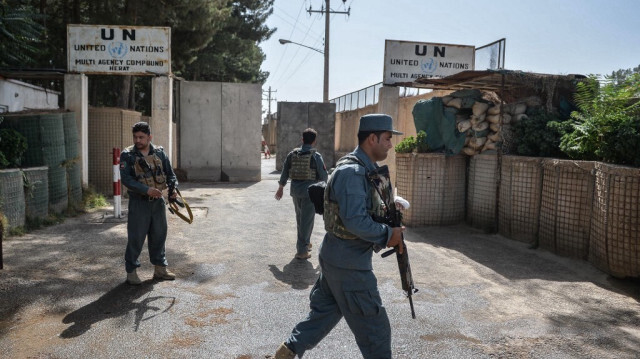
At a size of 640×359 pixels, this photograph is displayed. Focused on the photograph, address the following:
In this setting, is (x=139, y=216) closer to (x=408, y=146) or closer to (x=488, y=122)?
(x=408, y=146)

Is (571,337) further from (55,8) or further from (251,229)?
(55,8)

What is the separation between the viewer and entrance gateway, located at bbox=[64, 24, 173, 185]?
10852mm

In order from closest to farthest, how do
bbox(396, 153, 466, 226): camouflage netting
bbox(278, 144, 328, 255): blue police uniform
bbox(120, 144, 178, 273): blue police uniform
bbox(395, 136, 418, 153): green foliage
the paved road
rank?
1. the paved road
2. bbox(120, 144, 178, 273): blue police uniform
3. bbox(278, 144, 328, 255): blue police uniform
4. bbox(396, 153, 466, 226): camouflage netting
5. bbox(395, 136, 418, 153): green foliage

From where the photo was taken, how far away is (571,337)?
13.6 feet

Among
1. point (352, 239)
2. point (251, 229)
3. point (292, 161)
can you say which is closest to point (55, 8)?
point (251, 229)

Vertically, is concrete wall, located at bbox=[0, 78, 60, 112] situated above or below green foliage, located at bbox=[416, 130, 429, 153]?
above

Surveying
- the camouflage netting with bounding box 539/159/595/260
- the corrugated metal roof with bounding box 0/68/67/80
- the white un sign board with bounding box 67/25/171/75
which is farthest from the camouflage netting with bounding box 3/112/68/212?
the camouflage netting with bounding box 539/159/595/260

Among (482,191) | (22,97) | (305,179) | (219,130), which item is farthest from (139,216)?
(219,130)

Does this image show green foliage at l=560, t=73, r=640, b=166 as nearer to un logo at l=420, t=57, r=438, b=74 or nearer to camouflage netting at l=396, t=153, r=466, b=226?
camouflage netting at l=396, t=153, r=466, b=226

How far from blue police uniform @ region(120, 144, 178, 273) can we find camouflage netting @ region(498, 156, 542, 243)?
16.9 feet

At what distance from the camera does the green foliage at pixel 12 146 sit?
8.04 metres

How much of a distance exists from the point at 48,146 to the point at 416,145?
658 cm

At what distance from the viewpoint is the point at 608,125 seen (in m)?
6.23

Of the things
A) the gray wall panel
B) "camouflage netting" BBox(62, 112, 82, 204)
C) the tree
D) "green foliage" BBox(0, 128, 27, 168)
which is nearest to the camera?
"green foliage" BBox(0, 128, 27, 168)
